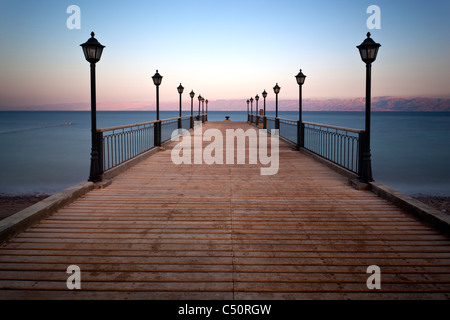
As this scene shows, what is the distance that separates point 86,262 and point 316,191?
14.2 feet

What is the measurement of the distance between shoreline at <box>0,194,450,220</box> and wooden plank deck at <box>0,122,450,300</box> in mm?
9966

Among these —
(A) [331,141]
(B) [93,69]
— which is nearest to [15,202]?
(B) [93,69]

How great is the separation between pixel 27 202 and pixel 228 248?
588 inches

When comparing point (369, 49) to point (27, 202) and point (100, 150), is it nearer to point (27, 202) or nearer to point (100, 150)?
point (100, 150)

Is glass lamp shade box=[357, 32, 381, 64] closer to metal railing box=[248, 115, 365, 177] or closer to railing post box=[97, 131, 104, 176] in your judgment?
metal railing box=[248, 115, 365, 177]

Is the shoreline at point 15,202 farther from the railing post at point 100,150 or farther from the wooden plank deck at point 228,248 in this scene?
the wooden plank deck at point 228,248

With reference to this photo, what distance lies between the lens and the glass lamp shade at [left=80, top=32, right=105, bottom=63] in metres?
6.58

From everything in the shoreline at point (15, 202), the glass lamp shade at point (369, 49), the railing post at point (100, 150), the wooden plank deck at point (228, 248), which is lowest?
the shoreline at point (15, 202)

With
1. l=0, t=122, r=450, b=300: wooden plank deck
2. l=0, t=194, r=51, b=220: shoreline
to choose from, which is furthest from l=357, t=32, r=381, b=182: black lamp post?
l=0, t=194, r=51, b=220: shoreline

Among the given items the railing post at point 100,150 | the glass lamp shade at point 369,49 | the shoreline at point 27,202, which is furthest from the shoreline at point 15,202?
the glass lamp shade at point 369,49

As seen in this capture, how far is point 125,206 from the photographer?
5.45 metres

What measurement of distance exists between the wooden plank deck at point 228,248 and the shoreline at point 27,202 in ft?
32.7

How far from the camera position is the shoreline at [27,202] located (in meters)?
13.9
